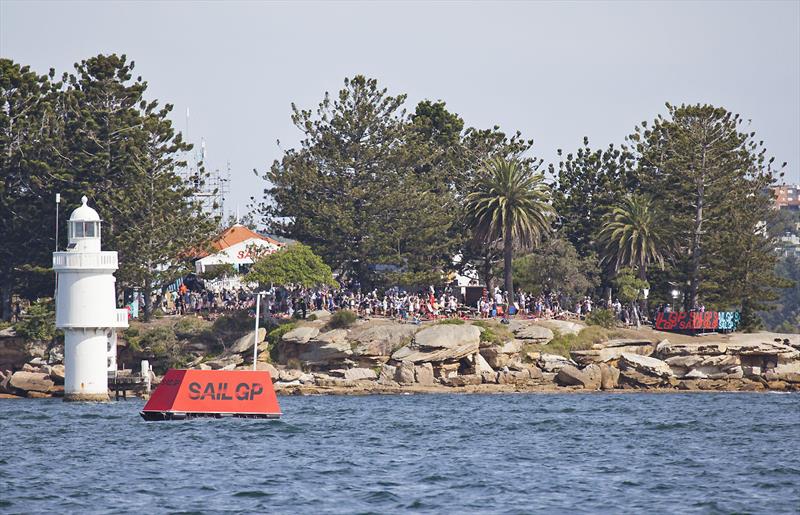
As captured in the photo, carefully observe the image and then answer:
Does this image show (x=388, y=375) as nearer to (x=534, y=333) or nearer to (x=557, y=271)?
(x=534, y=333)

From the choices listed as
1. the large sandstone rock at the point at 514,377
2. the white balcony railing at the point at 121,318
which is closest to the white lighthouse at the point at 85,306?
the white balcony railing at the point at 121,318

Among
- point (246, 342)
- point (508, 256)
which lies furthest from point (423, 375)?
point (508, 256)

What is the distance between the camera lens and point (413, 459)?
47125 mm

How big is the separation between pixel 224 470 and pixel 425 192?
5130 cm

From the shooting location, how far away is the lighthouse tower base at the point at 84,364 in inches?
2785

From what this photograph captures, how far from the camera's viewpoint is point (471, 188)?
98188 millimetres

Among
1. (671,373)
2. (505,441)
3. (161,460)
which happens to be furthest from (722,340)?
(161,460)

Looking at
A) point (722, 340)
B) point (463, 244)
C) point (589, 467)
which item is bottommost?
point (589, 467)

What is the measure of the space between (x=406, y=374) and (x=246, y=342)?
10223 millimetres

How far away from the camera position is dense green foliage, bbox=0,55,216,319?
284ft

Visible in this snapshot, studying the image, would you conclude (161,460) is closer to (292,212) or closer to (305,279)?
(305,279)

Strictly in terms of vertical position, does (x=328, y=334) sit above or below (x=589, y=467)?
above

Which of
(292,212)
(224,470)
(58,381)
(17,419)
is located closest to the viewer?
(224,470)

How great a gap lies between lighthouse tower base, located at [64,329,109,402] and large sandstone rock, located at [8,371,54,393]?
964 centimetres
